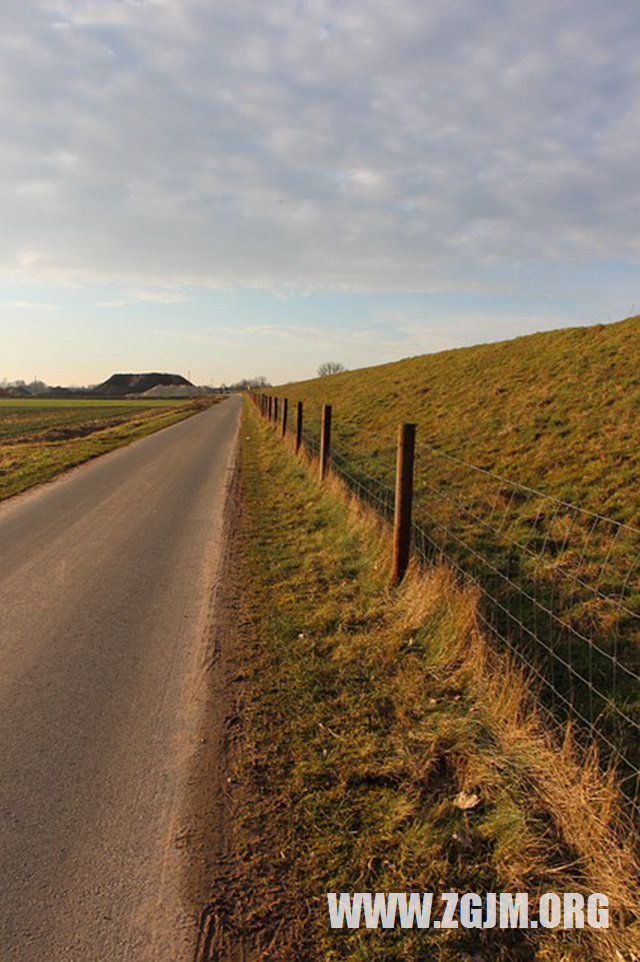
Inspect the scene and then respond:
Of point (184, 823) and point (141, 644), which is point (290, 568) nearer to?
point (141, 644)

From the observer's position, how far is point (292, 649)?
4512mm

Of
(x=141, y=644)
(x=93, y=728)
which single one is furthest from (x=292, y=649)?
(x=93, y=728)

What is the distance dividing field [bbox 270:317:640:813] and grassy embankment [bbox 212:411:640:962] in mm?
575

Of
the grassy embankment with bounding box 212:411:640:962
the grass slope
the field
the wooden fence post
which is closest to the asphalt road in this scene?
the grassy embankment with bounding box 212:411:640:962

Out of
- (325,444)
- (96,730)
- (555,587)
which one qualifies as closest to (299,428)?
(325,444)

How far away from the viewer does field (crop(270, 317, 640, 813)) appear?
4699 mm

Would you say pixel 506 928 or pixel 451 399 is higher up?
pixel 451 399

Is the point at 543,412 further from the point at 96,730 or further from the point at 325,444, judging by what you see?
the point at 96,730

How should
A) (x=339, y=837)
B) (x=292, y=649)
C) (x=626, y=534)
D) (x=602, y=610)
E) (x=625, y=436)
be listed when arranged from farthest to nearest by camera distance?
(x=625, y=436)
(x=626, y=534)
(x=602, y=610)
(x=292, y=649)
(x=339, y=837)

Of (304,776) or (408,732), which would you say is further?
(408,732)

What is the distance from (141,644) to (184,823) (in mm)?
2161

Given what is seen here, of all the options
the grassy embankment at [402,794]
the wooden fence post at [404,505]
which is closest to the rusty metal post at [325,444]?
the wooden fence post at [404,505]

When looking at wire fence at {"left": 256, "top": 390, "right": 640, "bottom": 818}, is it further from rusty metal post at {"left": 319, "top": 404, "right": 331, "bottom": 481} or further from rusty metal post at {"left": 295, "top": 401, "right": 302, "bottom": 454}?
rusty metal post at {"left": 295, "top": 401, "right": 302, "bottom": 454}

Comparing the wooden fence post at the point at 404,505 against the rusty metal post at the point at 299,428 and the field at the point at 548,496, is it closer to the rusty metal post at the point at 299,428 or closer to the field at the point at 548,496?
the field at the point at 548,496
